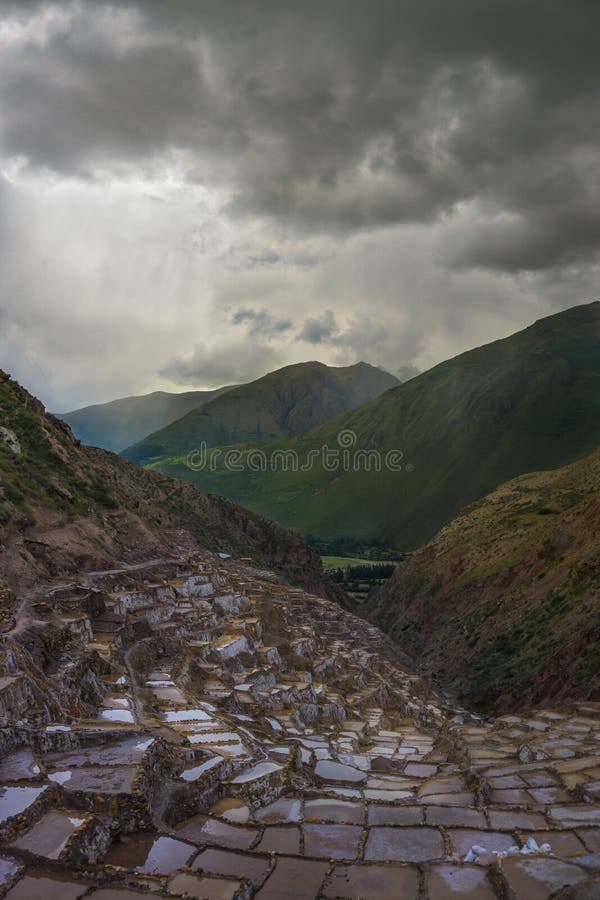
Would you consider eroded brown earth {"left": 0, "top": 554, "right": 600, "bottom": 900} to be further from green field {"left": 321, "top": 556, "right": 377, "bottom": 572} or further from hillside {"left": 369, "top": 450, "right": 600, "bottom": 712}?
green field {"left": 321, "top": 556, "right": 377, "bottom": 572}

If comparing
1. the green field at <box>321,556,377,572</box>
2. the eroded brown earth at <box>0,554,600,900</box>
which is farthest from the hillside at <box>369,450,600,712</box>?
the green field at <box>321,556,377,572</box>

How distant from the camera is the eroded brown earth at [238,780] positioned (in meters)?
10.5

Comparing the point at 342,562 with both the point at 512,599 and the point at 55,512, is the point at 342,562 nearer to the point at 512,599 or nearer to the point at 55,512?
the point at 512,599

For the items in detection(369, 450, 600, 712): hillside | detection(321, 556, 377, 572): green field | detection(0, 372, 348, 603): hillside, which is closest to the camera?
detection(0, 372, 348, 603): hillside

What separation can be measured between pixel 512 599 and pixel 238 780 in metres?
52.6

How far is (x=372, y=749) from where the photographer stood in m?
26.5

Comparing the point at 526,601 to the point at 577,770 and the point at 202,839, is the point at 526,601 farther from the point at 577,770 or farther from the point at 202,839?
the point at 202,839

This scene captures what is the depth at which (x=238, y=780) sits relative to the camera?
51.1 ft

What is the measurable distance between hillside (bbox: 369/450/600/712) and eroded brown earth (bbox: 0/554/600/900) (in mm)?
14410

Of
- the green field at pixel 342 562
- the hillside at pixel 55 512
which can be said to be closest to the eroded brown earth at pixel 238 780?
the hillside at pixel 55 512

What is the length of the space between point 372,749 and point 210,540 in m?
62.3

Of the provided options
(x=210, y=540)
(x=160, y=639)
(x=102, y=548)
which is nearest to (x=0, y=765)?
(x=160, y=639)

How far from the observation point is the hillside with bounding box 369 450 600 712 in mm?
44219

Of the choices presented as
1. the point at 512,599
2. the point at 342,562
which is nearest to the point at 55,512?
the point at 512,599
